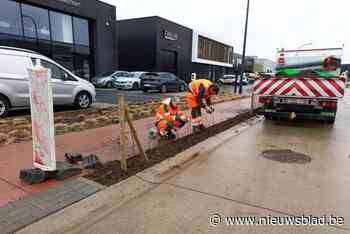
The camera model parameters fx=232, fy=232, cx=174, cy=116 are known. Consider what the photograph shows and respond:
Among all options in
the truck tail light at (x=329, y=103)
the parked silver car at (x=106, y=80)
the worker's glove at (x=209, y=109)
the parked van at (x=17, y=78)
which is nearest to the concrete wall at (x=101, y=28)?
the parked silver car at (x=106, y=80)

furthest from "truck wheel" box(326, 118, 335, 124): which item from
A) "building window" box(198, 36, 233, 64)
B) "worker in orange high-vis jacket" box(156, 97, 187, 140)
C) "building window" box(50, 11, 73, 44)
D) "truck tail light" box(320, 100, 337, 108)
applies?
"building window" box(198, 36, 233, 64)

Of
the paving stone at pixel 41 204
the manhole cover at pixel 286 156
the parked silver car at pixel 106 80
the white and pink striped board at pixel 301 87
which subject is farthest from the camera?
the parked silver car at pixel 106 80

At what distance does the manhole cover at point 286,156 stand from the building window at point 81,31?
744 inches

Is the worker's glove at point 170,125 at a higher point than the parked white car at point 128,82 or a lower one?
lower

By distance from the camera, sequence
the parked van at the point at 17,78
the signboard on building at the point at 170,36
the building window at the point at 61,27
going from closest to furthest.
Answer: the parked van at the point at 17,78, the building window at the point at 61,27, the signboard on building at the point at 170,36

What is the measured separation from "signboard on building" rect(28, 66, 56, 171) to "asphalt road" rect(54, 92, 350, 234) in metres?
1.18

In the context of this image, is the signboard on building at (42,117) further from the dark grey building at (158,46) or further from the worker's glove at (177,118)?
the dark grey building at (158,46)

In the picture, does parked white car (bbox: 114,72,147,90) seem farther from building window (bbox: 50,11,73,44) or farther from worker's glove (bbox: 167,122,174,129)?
worker's glove (bbox: 167,122,174,129)

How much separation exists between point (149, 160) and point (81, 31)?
1893 centimetres

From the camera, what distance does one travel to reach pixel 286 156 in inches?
180

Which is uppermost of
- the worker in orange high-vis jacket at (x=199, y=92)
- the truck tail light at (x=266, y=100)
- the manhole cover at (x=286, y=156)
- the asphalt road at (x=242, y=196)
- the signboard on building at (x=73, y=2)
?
the signboard on building at (x=73, y=2)

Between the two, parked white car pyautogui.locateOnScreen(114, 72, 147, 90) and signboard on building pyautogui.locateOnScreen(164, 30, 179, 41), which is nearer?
parked white car pyautogui.locateOnScreen(114, 72, 147, 90)

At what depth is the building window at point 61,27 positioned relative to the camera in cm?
1727

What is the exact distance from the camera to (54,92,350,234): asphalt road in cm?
242
